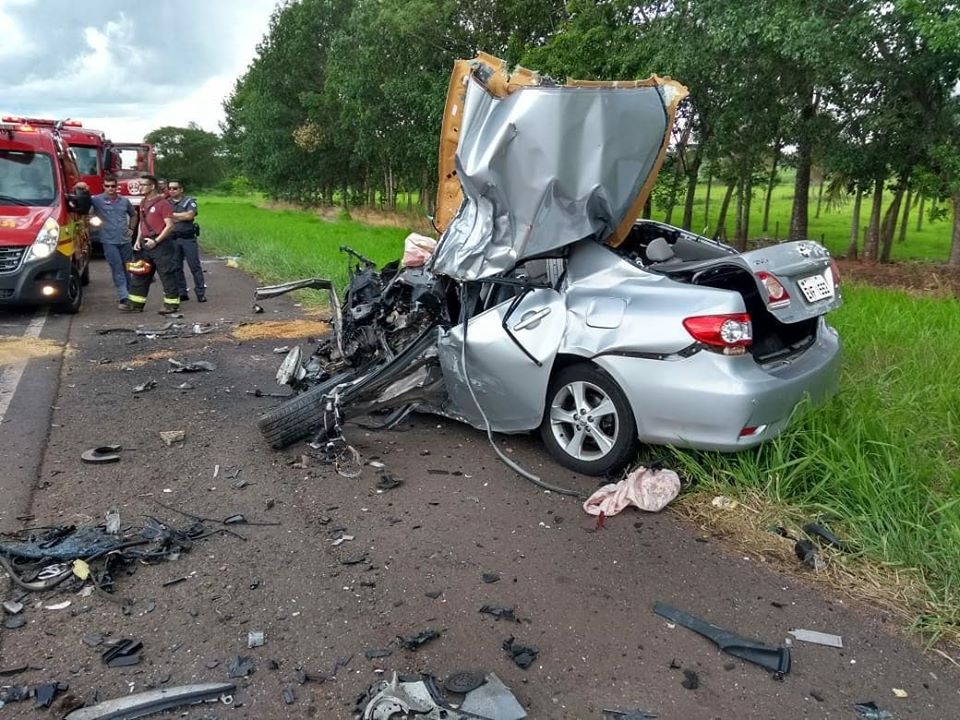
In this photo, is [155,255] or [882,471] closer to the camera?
[882,471]

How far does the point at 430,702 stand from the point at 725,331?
2.29 meters

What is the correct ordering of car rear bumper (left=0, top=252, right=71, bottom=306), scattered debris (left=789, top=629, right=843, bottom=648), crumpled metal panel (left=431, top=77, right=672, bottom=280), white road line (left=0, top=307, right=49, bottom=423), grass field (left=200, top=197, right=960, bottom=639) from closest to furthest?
scattered debris (left=789, top=629, right=843, bottom=648), grass field (left=200, top=197, right=960, bottom=639), crumpled metal panel (left=431, top=77, right=672, bottom=280), white road line (left=0, top=307, right=49, bottom=423), car rear bumper (left=0, top=252, right=71, bottom=306)

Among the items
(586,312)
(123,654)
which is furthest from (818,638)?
(123,654)

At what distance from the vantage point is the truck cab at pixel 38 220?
916 cm

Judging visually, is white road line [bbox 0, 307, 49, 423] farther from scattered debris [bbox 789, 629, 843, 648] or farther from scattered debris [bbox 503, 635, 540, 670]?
scattered debris [bbox 789, 629, 843, 648]

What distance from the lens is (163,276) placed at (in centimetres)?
1022

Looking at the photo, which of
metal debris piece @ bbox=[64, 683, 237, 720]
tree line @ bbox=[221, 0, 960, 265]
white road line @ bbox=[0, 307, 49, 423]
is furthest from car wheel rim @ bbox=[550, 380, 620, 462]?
tree line @ bbox=[221, 0, 960, 265]

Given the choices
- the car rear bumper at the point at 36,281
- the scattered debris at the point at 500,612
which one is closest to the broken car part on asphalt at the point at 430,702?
the scattered debris at the point at 500,612

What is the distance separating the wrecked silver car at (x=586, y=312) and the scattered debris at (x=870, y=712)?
1516 millimetres

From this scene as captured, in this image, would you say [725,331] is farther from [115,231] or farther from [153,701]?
[115,231]

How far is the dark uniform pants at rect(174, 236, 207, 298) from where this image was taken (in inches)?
407

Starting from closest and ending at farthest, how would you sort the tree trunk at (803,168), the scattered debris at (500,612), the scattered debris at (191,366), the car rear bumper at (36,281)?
the scattered debris at (500,612)
the scattered debris at (191,366)
the car rear bumper at (36,281)
the tree trunk at (803,168)

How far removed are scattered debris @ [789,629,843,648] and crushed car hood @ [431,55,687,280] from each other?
2.32m

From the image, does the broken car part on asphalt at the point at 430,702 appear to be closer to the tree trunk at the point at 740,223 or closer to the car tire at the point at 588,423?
the car tire at the point at 588,423
